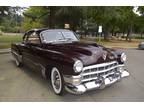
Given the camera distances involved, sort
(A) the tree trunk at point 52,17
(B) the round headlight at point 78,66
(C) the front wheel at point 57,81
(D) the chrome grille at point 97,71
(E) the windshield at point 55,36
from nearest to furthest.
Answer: (B) the round headlight at point 78,66, (D) the chrome grille at point 97,71, (C) the front wheel at point 57,81, (E) the windshield at point 55,36, (A) the tree trunk at point 52,17

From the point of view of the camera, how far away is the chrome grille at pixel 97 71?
444 cm

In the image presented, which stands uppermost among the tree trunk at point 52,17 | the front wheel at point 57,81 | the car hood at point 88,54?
the tree trunk at point 52,17

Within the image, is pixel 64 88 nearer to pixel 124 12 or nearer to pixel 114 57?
pixel 114 57

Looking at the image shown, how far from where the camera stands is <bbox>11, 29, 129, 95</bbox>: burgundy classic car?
4336 millimetres

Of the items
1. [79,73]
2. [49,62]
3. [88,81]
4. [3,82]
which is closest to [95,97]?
[88,81]

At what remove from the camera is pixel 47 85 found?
5.69 metres

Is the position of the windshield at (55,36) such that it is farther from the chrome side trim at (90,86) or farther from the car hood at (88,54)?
the chrome side trim at (90,86)

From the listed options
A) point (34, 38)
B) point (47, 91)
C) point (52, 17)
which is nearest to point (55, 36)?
point (34, 38)

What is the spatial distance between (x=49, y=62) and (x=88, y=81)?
3.78ft

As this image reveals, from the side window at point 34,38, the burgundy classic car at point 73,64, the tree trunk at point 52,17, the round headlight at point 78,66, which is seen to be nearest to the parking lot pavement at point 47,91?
the burgundy classic car at point 73,64

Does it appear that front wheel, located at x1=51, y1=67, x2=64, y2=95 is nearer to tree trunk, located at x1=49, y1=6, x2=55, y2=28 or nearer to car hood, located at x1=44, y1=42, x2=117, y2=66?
car hood, located at x1=44, y1=42, x2=117, y2=66

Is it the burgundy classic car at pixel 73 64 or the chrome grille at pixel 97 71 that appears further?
the chrome grille at pixel 97 71

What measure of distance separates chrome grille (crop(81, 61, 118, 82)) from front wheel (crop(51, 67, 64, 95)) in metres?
0.58

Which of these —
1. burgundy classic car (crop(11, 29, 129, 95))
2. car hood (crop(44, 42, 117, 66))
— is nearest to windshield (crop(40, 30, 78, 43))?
burgundy classic car (crop(11, 29, 129, 95))
